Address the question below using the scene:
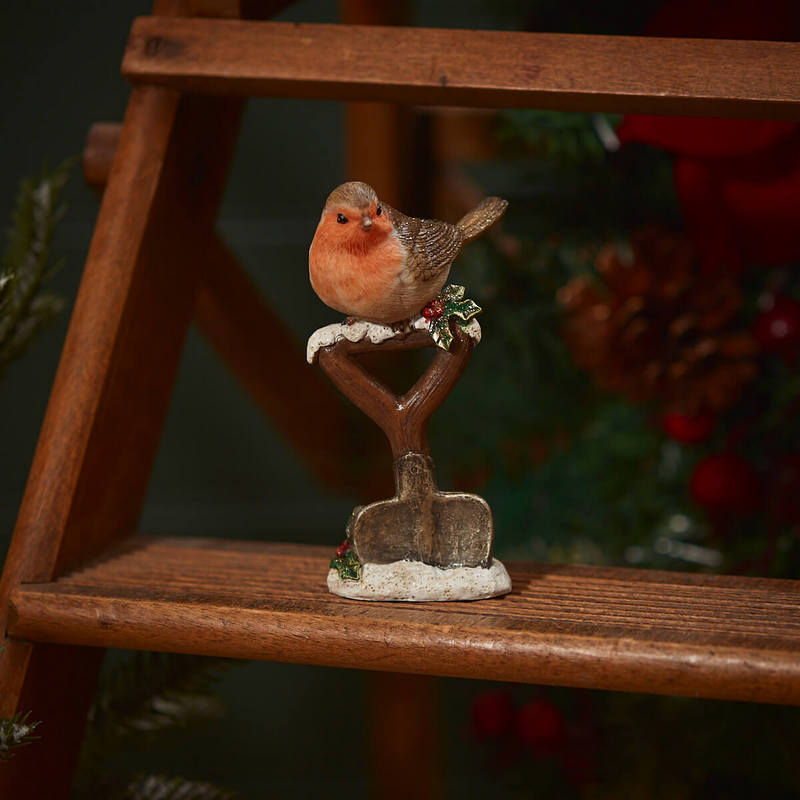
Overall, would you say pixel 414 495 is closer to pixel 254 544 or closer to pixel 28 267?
pixel 254 544

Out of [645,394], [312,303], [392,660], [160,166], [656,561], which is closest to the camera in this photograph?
[392,660]

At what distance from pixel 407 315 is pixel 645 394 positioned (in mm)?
275

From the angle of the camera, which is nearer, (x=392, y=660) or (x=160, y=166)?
(x=392, y=660)

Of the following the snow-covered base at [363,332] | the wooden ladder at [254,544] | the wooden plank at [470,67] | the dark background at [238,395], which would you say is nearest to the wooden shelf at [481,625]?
the wooden ladder at [254,544]

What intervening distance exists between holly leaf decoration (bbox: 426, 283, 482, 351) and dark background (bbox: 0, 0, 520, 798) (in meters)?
0.66

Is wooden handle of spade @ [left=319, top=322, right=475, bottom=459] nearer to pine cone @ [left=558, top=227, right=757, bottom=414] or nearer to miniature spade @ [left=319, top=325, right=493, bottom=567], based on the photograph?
miniature spade @ [left=319, top=325, right=493, bottom=567]

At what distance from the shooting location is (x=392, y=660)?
1.48ft

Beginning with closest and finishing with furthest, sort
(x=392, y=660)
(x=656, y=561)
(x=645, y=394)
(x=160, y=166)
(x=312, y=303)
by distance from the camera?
(x=392, y=660), (x=160, y=166), (x=645, y=394), (x=656, y=561), (x=312, y=303)

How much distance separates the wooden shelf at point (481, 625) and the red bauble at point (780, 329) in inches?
8.1

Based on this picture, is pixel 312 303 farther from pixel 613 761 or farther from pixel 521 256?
pixel 613 761

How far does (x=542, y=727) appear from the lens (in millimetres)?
854

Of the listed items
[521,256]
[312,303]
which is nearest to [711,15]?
[521,256]

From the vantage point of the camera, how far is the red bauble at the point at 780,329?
2.21 ft

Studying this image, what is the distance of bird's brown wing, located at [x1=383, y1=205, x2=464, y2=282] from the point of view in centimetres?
51
